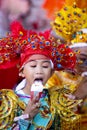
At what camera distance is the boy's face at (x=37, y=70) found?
191 centimetres

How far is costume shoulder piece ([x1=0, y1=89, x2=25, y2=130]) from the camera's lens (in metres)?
1.88

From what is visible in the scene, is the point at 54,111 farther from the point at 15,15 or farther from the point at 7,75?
the point at 15,15

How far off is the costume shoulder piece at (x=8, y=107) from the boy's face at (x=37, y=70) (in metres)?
0.10

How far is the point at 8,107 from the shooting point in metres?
1.90

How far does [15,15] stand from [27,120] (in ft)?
6.09

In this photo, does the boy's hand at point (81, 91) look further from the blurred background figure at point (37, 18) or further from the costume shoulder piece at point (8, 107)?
the blurred background figure at point (37, 18)

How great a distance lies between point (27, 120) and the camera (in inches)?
73.4

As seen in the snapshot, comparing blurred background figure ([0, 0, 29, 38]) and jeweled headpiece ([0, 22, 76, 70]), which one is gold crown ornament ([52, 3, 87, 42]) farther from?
blurred background figure ([0, 0, 29, 38])

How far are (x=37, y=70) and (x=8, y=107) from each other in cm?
21

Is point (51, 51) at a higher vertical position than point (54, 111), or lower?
higher

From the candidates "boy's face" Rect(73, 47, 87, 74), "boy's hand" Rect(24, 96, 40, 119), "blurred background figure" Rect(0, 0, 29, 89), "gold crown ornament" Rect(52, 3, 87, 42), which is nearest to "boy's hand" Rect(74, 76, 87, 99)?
"boy's hand" Rect(24, 96, 40, 119)

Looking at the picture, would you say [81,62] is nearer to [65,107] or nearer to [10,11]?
[65,107]

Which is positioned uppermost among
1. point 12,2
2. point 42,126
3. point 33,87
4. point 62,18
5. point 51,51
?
point 12,2

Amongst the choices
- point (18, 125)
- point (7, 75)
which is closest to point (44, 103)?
point (18, 125)
